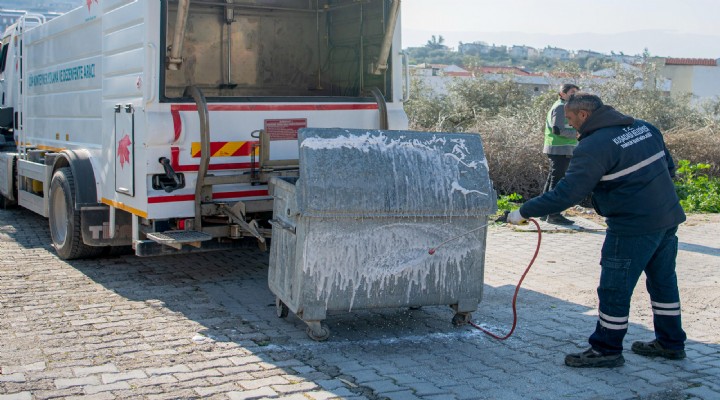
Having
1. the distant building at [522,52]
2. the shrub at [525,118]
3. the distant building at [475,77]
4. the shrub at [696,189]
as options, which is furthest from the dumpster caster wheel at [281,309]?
the distant building at [522,52]

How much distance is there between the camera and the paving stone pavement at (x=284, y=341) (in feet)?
14.4

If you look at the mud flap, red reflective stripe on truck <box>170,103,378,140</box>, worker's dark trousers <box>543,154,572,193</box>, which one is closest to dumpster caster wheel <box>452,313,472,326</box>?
red reflective stripe on truck <box>170,103,378,140</box>

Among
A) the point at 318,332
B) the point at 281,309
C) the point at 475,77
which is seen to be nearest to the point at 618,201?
the point at 318,332

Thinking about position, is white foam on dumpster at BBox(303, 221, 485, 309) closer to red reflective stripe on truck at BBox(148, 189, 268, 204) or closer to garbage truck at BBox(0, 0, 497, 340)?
garbage truck at BBox(0, 0, 497, 340)

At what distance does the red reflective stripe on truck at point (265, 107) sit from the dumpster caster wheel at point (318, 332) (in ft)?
6.46

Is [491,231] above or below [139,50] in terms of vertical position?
below

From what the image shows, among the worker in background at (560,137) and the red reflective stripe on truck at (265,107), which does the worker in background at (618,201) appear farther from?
the worker in background at (560,137)

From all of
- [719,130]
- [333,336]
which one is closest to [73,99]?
[333,336]

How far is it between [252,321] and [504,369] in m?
1.82

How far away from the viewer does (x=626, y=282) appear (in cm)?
477

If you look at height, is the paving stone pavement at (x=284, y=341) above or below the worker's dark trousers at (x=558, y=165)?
below

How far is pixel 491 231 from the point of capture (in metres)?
9.48

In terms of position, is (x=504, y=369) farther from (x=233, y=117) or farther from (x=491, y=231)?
(x=491, y=231)

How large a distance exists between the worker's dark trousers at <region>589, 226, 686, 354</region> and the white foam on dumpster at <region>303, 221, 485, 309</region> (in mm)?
861
